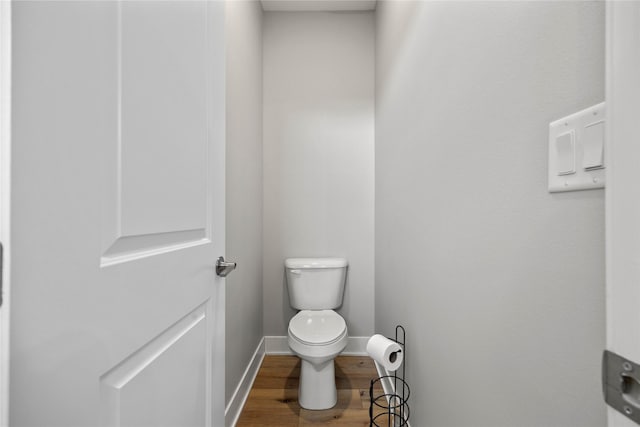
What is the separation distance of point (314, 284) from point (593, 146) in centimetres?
190

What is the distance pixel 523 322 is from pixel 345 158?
6.22 feet

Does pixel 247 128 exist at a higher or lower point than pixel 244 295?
higher

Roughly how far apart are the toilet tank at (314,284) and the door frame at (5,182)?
6.31 feet

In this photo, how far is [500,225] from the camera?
2.54 ft

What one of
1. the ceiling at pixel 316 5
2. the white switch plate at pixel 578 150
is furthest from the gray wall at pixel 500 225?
the ceiling at pixel 316 5

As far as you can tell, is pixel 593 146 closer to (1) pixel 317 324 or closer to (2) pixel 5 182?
(2) pixel 5 182

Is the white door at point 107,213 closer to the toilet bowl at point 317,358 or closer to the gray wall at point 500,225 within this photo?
the gray wall at point 500,225

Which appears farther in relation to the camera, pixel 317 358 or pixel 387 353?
pixel 317 358

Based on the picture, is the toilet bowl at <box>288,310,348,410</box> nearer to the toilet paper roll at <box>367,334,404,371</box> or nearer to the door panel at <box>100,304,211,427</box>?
the toilet paper roll at <box>367,334,404,371</box>

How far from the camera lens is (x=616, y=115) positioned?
0.35m

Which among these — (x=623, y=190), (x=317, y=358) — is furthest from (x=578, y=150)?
(x=317, y=358)

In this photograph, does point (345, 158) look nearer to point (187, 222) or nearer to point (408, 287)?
point (408, 287)

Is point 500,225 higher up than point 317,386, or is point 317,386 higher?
point 500,225

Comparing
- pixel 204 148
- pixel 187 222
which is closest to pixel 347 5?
pixel 204 148
